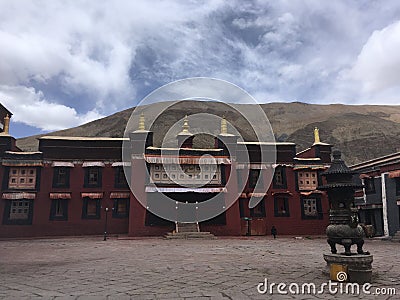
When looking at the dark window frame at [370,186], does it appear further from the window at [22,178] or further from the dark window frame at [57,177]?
the window at [22,178]

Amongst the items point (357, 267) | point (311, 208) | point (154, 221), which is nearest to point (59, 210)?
point (154, 221)

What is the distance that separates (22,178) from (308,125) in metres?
74.6

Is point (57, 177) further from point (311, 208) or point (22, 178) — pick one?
point (311, 208)

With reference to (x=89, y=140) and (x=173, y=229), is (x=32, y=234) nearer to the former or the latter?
(x=89, y=140)

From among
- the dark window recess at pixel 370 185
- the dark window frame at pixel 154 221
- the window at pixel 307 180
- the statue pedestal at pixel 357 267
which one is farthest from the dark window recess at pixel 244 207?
the statue pedestal at pixel 357 267

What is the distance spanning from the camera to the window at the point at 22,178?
26344mm

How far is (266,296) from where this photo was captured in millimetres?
7004

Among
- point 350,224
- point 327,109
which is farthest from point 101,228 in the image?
point 327,109

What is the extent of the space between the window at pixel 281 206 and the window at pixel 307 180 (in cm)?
196

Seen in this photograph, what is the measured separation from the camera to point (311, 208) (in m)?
29.3

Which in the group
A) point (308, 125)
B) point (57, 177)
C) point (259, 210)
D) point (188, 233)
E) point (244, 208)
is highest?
point (308, 125)

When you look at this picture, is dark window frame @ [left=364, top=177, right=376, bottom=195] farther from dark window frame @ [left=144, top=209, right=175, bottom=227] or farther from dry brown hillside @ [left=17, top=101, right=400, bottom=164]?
dry brown hillside @ [left=17, top=101, right=400, bottom=164]

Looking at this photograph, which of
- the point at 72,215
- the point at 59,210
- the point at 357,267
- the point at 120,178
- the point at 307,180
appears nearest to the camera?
the point at 357,267

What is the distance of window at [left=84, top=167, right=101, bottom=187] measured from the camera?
89.9 feet
